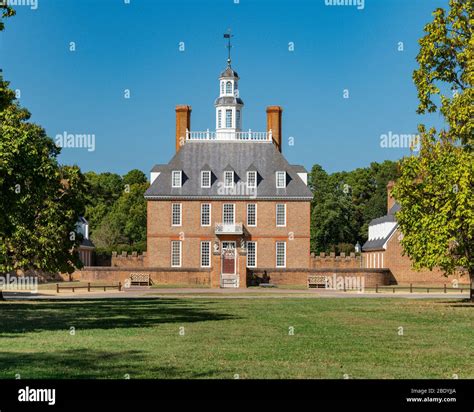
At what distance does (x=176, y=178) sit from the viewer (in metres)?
71.8

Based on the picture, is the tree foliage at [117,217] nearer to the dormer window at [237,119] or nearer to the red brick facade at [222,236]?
the dormer window at [237,119]

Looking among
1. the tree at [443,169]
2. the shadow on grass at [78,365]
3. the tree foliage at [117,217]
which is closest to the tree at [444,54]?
the tree at [443,169]

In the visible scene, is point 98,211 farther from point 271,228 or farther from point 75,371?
point 75,371

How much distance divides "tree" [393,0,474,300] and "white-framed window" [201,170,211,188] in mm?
36045

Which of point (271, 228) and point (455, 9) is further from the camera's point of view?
point (271, 228)

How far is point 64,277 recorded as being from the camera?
76.5m

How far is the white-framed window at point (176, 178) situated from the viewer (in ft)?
235

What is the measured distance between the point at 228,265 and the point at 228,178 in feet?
28.2

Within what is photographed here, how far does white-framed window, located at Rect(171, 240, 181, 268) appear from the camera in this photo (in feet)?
232

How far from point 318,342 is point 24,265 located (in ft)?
74.8

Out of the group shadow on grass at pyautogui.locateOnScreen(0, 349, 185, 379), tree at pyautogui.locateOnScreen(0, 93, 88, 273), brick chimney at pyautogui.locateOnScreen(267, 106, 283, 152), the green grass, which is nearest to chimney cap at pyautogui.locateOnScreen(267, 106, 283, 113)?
brick chimney at pyautogui.locateOnScreen(267, 106, 283, 152)
